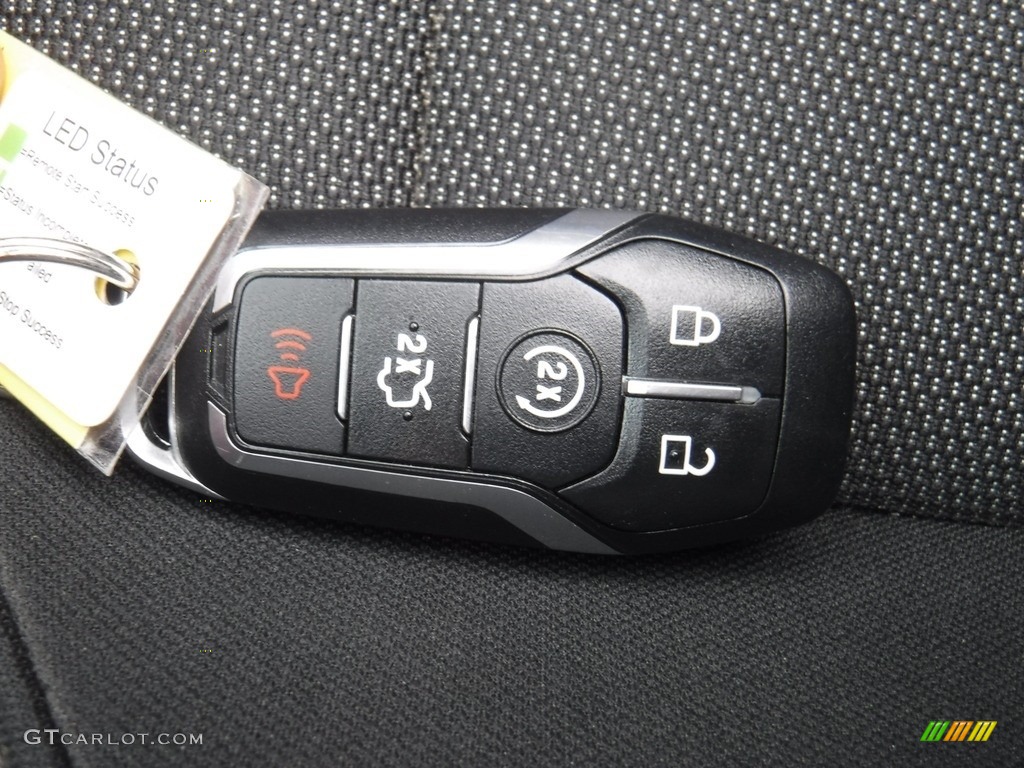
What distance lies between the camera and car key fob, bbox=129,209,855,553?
520mm

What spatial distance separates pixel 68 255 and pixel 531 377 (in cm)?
27

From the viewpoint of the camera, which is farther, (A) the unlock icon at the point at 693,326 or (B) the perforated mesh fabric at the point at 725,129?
(B) the perforated mesh fabric at the point at 725,129

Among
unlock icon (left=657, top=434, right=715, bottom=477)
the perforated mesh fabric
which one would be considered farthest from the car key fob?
the perforated mesh fabric

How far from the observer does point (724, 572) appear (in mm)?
566

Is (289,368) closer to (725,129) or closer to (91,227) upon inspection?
(91,227)

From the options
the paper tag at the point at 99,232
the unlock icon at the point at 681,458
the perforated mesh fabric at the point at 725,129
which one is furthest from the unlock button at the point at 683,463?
the paper tag at the point at 99,232

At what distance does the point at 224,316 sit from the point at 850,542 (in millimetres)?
433

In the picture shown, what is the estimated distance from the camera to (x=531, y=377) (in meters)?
0.52

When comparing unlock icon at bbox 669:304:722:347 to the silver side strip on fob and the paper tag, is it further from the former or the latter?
the paper tag


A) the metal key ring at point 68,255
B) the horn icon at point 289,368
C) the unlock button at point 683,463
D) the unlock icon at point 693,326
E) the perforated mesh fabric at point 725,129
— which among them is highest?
the perforated mesh fabric at point 725,129

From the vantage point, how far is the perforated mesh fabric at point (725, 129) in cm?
63

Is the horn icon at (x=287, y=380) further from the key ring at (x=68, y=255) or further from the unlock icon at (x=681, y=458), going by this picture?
the unlock icon at (x=681, y=458)

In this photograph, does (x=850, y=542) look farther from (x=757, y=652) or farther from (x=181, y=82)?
(x=181, y=82)

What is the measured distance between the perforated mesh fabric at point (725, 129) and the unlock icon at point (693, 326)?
141 mm
